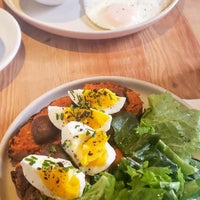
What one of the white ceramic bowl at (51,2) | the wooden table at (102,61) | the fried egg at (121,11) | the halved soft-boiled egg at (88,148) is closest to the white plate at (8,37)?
the wooden table at (102,61)

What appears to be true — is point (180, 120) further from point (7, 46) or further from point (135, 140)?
point (7, 46)

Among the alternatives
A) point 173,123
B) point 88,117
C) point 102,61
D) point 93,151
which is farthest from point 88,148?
point 102,61

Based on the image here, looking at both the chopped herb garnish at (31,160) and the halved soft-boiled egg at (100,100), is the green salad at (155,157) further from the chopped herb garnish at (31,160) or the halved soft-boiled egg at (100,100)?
the chopped herb garnish at (31,160)

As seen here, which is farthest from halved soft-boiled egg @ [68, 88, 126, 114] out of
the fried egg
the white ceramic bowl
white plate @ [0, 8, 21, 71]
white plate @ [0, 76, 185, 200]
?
the white ceramic bowl

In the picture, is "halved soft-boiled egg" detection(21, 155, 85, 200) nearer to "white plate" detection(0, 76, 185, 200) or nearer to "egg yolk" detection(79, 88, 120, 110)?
"white plate" detection(0, 76, 185, 200)

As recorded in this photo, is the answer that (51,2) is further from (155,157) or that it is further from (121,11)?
(155,157)
